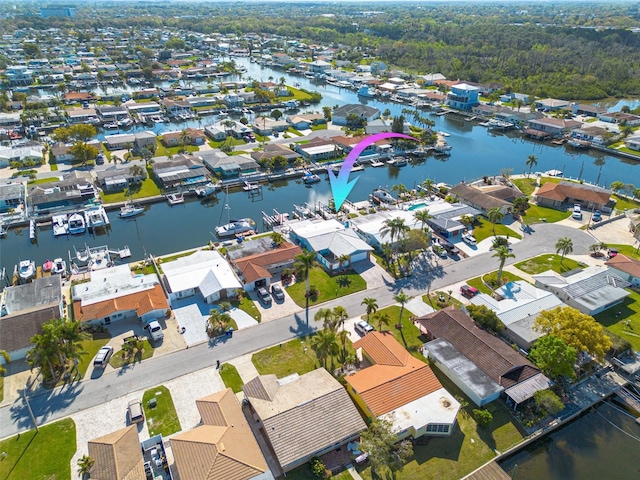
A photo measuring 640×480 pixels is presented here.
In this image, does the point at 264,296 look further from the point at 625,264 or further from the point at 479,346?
the point at 625,264

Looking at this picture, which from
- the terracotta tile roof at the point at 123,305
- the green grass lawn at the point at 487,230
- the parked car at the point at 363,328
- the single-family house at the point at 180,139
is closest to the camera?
the parked car at the point at 363,328

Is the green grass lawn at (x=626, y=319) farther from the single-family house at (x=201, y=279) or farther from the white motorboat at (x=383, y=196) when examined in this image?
the single-family house at (x=201, y=279)

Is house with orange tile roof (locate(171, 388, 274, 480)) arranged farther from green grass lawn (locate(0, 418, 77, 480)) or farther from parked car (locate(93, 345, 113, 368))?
parked car (locate(93, 345, 113, 368))

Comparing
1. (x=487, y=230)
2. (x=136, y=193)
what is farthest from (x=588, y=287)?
(x=136, y=193)

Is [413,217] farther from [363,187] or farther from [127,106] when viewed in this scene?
[127,106]

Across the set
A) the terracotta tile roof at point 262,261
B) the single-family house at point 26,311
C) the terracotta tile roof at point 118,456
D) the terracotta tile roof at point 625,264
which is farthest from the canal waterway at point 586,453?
the single-family house at point 26,311

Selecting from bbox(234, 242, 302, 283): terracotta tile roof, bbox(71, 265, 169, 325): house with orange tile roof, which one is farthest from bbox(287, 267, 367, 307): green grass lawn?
Answer: bbox(71, 265, 169, 325): house with orange tile roof
